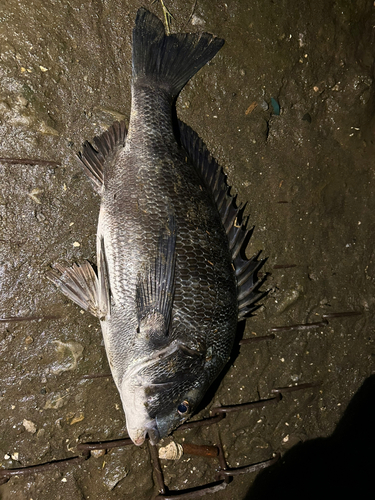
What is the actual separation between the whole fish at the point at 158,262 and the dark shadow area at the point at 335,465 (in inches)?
65.9

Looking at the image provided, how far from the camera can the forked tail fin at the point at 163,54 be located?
2.76 metres

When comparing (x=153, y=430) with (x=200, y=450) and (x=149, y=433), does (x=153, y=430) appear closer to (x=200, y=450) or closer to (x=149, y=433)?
(x=149, y=433)

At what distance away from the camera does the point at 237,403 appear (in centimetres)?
329

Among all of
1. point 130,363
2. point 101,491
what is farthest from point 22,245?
point 101,491

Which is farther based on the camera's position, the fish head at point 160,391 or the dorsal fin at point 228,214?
Result: the dorsal fin at point 228,214

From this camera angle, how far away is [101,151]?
109 inches

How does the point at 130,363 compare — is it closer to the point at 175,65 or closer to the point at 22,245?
the point at 22,245

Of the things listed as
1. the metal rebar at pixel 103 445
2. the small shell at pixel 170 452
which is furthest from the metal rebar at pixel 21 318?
the small shell at pixel 170 452

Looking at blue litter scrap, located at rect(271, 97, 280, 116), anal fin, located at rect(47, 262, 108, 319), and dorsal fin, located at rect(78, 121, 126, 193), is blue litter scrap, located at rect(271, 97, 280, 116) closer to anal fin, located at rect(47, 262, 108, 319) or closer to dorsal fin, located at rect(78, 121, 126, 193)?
dorsal fin, located at rect(78, 121, 126, 193)

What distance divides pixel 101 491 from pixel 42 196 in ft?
8.58

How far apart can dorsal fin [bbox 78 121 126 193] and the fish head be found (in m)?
1.44

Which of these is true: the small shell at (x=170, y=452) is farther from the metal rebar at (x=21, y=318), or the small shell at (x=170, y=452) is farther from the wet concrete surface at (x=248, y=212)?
the metal rebar at (x=21, y=318)

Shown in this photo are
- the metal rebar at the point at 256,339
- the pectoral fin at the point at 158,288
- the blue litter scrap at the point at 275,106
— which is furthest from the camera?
the blue litter scrap at the point at 275,106

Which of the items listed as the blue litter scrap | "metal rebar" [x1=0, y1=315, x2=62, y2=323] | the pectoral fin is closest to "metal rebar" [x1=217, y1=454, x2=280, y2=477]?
the pectoral fin
